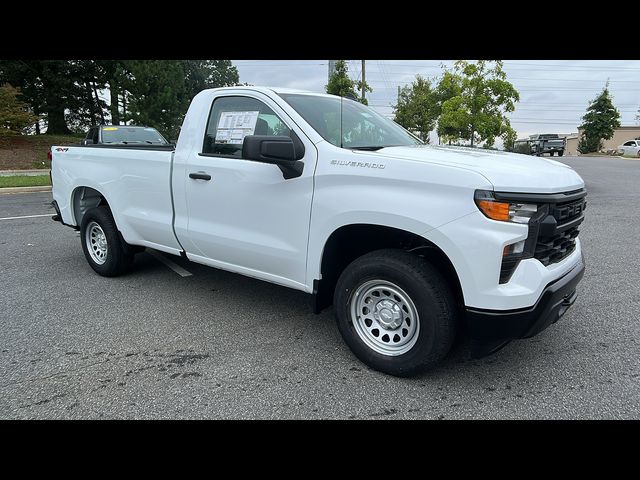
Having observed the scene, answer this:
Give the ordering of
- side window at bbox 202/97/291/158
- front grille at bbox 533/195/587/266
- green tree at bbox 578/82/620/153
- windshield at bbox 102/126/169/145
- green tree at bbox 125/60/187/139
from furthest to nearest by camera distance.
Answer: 1. green tree at bbox 578/82/620/153
2. green tree at bbox 125/60/187/139
3. windshield at bbox 102/126/169/145
4. side window at bbox 202/97/291/158
5. front grille at bbox 533/195/587/266

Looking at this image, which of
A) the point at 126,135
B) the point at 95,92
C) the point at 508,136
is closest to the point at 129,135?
the point at 126,135

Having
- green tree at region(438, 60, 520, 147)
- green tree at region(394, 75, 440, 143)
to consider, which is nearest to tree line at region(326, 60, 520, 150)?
green tree at region(438, 60, 520, 147)

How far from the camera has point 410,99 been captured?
38.3 m

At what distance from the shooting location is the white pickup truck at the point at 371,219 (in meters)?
2.72

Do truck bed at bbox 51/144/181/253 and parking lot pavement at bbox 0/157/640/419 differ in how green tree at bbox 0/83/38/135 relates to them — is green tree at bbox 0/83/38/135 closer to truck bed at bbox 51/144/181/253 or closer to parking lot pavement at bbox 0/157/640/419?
truck bed at bbox 51/144/181/253

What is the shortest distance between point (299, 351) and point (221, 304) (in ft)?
4.13

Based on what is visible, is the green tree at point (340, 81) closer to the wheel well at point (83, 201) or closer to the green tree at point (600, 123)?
the wheel well at point (83, 201)

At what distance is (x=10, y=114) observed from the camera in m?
22.1

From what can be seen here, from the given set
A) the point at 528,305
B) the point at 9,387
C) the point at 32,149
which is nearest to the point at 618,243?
the point at 528,305

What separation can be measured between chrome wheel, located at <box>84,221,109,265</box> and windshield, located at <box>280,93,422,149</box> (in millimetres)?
2959

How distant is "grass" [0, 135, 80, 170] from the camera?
21125mm

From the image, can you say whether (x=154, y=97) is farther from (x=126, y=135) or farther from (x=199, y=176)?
(x=199, y=176)
